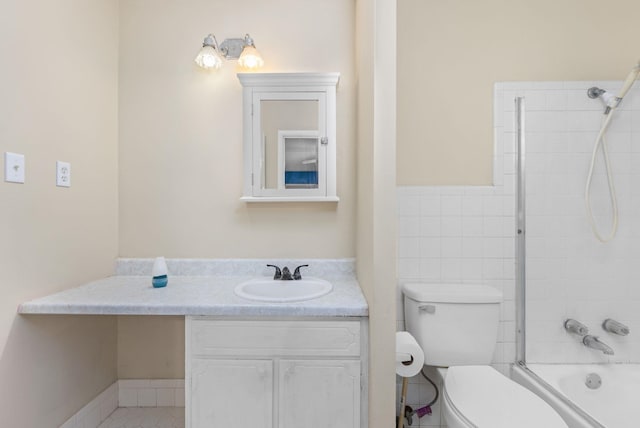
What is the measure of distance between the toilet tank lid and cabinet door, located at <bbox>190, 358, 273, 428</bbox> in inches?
31.3

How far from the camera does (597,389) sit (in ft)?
4.88

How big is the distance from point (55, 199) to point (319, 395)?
142 centimetres

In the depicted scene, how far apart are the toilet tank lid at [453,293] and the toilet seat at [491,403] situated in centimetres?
32

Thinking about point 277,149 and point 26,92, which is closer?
point 26,92

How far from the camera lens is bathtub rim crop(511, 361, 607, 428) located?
1.19 m

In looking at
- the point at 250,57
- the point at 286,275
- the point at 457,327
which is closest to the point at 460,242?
the point at 457,327

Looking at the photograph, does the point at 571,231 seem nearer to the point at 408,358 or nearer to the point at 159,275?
the point at 408,358

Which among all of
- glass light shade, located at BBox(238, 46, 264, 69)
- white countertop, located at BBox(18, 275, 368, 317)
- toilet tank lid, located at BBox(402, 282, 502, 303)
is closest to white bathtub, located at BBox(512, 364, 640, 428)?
toilet tank lid, located at BBox(402, 282, 502, 303)

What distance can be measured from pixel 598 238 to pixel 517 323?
25.3 inches

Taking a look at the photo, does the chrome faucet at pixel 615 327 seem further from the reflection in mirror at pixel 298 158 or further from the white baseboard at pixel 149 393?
the white baseboard at pixel 149 393

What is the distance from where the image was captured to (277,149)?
162 centimetres

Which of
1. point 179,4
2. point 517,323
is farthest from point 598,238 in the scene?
point 179,4

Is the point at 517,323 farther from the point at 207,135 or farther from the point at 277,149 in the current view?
the point at 207,135

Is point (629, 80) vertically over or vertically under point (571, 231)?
over
